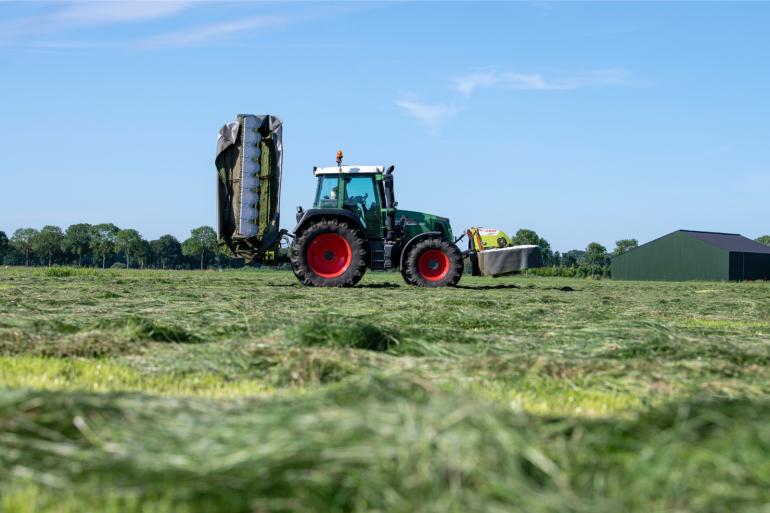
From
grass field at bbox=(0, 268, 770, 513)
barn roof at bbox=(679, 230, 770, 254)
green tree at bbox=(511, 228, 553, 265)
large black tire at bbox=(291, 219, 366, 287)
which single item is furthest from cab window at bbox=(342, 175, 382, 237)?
green tree at bbox=(511, 228, 553, 265)

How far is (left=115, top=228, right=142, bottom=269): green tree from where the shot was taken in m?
126

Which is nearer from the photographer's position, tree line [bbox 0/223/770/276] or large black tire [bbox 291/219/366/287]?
large black tire [bbox 291/219/366/287]

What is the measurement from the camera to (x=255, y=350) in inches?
258

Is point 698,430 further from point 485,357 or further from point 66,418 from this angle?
point 485,357

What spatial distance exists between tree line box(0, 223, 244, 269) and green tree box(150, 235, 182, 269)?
78 cm

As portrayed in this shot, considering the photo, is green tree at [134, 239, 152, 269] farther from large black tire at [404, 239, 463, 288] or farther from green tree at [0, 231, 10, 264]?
large black tire at [404, 239, 463, 288]

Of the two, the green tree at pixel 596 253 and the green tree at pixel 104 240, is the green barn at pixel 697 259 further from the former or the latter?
the green tree at pixel 104 240

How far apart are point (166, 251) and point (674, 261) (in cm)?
10087

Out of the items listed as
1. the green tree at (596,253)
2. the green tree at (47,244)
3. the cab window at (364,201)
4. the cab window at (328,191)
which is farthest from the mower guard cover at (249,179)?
the green tree at (47,244)

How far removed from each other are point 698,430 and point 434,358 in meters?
3.56

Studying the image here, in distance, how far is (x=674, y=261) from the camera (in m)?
61.4

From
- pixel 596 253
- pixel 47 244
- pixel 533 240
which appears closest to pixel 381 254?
pixel 533 240

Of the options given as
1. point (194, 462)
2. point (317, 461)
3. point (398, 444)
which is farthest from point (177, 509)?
point (398, 444)

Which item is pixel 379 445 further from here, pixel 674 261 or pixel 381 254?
pixel 674 261
